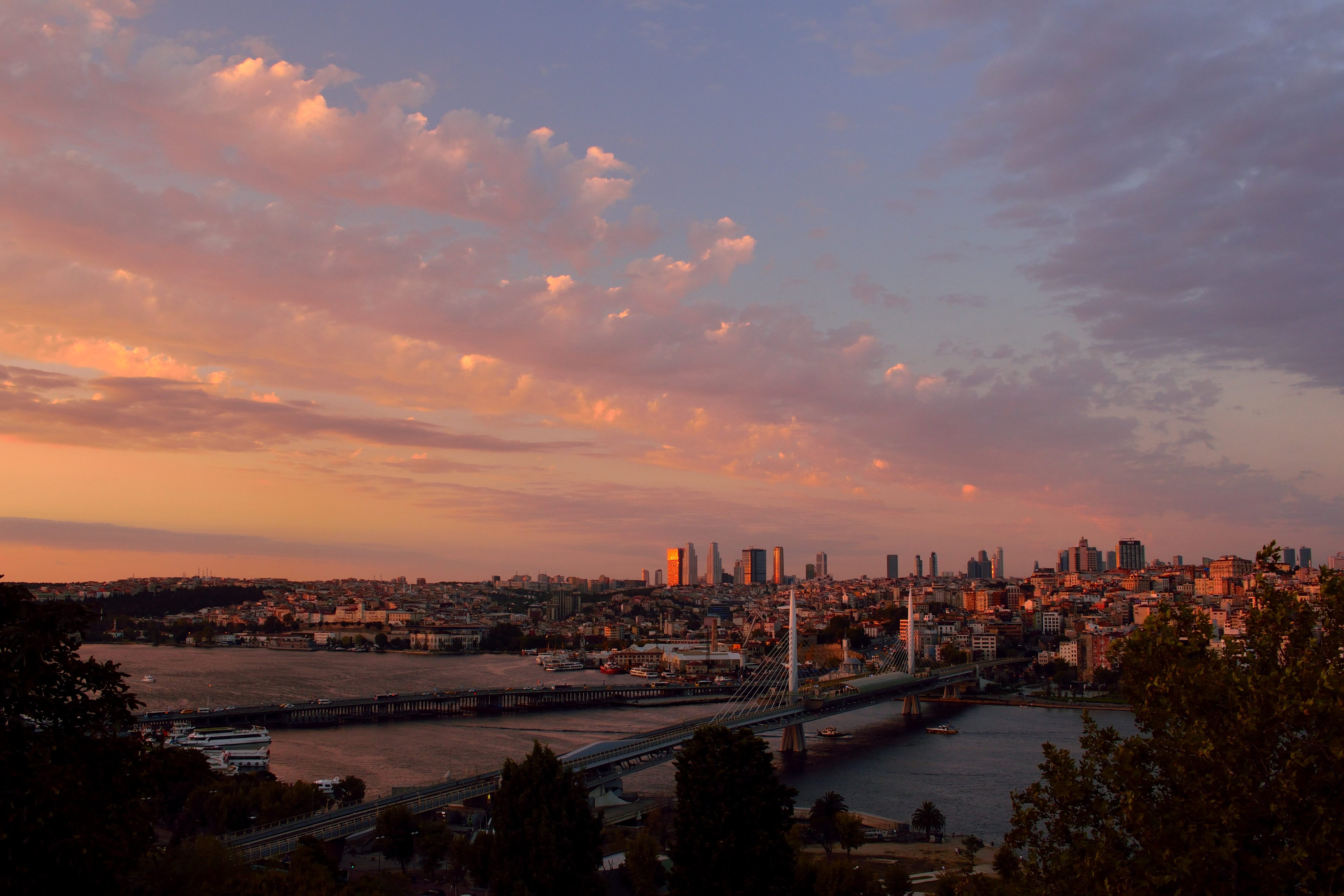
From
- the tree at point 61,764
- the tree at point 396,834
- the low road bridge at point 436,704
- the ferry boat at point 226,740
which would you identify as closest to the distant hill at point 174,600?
the low road bridge at point 436,704

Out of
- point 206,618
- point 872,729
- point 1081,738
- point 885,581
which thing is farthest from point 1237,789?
point 885,581

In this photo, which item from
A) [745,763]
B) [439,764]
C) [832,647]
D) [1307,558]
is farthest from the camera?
[1307,558]

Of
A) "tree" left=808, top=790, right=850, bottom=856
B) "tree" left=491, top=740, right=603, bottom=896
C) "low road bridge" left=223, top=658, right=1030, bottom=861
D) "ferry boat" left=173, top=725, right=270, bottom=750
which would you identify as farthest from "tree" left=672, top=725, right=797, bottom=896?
"ferry boat" left=173, top=725, right=270, bottom=750

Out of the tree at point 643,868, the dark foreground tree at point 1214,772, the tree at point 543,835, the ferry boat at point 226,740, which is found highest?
the dark foreground tree at point 1214,772

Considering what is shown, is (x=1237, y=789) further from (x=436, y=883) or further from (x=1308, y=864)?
(x=436, y=883)

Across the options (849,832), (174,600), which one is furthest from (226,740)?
(174,600)

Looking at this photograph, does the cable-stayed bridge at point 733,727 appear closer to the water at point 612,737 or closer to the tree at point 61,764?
the water at point 612,737

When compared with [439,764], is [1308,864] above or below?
above
